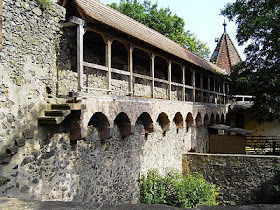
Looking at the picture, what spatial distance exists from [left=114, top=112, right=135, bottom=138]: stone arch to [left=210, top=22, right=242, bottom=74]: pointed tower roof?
61.2 feet

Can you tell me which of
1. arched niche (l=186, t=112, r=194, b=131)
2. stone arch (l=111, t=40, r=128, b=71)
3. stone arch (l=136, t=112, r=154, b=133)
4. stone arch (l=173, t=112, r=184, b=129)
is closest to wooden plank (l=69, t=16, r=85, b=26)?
stone arch (l=111, t=40, r=128, b=71)

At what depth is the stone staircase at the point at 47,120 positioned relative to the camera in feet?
16.5

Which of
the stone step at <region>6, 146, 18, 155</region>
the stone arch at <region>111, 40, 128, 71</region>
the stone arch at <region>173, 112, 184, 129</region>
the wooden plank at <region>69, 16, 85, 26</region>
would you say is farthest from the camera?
the stone arch at <region>173, 112, 184, 129</region>

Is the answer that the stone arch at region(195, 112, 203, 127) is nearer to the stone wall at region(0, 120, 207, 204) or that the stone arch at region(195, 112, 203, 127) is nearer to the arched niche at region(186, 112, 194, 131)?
→ the arched niche at region(186, 112, 194, 131)

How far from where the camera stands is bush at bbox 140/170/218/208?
1028cm

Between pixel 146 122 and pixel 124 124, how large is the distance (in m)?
1.83

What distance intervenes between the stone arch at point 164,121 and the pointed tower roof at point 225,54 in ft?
50.6

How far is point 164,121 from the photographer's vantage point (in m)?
12.0

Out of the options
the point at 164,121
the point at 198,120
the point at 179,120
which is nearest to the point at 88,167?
the point at 164,121

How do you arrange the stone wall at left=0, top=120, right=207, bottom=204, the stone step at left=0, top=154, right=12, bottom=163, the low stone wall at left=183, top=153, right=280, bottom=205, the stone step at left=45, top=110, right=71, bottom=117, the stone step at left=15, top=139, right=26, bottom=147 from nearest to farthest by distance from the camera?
the stone step at left=0, top=154, right=12, bottom=163 < the stone step at left=15, top=139, right=26, bottom=147 < the stone wall at left=0, top=120, right=207, bottom=204 < the stone step at left=45, top=110, right=71, bottom=117 < the low stone wall at left=183, top=153, right=280, bottom=205

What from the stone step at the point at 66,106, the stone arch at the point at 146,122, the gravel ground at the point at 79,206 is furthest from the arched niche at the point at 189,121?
the gravel ground at the point at 79,206

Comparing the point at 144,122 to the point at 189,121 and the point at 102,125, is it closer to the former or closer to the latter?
Answer: the point at 102,125

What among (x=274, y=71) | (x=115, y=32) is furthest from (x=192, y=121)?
(x=115, y=32)

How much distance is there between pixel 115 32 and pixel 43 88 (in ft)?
10.1
